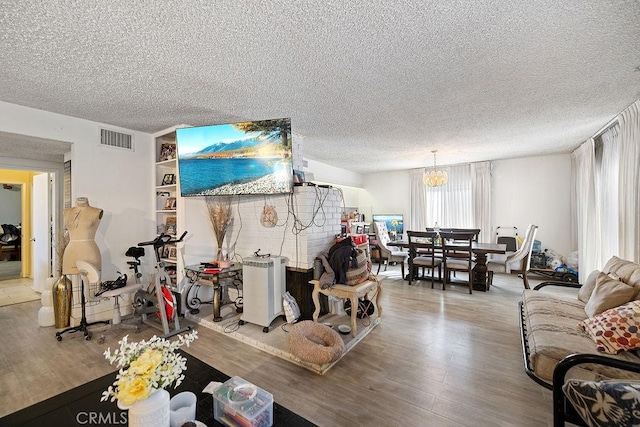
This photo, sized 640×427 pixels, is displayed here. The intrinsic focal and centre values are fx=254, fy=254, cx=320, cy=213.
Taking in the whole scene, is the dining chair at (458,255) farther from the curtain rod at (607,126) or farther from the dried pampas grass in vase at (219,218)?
the dried pampas grass in vase at (219,218)

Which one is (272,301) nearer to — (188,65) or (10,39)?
(188,65)

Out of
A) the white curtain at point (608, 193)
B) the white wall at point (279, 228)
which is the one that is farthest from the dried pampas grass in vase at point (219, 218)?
the white curtain at point (608, 193)

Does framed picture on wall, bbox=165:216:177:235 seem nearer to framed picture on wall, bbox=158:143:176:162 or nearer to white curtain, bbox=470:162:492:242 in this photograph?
framed picture on wall, bbox=158:143:176:162

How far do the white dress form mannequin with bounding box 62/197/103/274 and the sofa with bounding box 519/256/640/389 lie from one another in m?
4.17

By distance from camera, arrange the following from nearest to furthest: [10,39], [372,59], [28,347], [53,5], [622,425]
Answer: [622,425] → [53,5] → [10,39] → [372,59] → [28,347]

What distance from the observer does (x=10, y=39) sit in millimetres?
1645

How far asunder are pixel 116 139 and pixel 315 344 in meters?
3.60

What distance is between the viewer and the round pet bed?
204 centimetres

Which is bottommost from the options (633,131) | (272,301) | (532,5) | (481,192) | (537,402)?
(537,402)

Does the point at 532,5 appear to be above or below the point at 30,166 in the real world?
above

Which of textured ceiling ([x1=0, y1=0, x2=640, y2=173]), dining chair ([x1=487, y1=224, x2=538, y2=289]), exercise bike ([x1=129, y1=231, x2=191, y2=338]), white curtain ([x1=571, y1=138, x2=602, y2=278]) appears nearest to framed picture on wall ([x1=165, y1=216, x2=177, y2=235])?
exercise bike ([x1=129, y1=231, x2=191, y2=338])

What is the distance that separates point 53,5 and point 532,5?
2644 mm

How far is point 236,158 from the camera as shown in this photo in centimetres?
292

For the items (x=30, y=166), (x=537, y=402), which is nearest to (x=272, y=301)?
(x=537, y=402)
